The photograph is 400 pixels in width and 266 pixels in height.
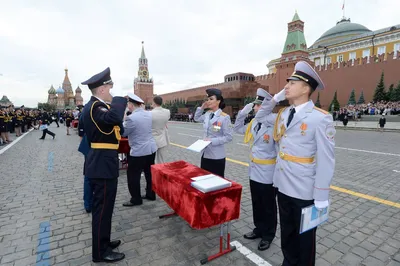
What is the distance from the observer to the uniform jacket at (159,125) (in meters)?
4.66

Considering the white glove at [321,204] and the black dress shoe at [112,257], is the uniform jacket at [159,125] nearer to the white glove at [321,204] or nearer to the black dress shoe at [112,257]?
the black dress shoe at [112,257]

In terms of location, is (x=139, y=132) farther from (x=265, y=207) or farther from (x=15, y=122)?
(x=15, y=122)

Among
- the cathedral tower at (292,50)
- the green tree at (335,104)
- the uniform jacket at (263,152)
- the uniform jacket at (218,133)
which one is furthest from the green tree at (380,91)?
the uniform jacket at (263,152)

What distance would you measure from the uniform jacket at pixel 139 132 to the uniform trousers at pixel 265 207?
2.15 m

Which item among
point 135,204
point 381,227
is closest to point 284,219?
point 381,227

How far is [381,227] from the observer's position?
133 inches

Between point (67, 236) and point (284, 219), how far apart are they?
300 centimetres

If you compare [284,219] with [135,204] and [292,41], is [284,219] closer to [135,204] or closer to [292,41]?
[135,204]

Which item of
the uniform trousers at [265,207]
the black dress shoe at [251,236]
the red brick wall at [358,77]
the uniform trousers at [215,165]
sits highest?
the red brick wall at [358,77]

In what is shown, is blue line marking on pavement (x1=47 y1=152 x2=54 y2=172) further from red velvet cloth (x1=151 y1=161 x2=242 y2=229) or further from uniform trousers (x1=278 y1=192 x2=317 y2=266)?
uniform trousers (x1=278 y1=192 x2=317 y2=266)

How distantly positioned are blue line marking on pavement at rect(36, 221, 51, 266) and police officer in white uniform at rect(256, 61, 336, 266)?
9.18 feet

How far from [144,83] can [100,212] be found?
→ 321 feet

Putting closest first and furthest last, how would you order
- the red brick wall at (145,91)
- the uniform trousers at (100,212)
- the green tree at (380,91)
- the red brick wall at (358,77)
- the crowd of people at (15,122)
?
1. the uniform trousers at (100,212)
2. the crowd of people at (15,122)
3. the green tree at (380,91)
4. the red brick wall at (358,77)
5. the red brick wall at (145,91)

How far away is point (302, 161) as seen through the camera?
82.9 inches
